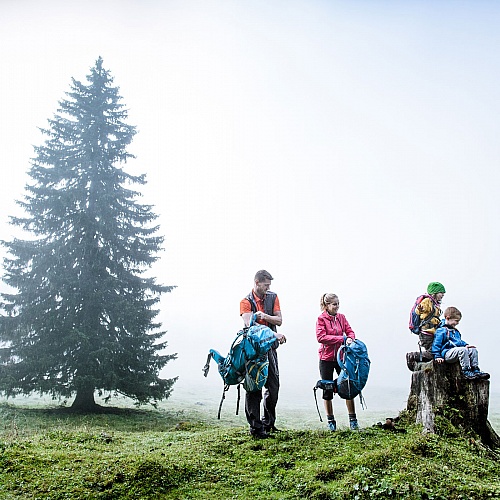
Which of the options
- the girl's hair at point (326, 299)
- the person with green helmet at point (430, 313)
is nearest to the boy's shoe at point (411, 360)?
the person with green helmet at point (430, 313)

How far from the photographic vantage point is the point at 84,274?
14.1m

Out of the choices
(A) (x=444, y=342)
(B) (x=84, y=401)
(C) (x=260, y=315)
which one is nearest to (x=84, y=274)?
(B) (x=84, y=401)

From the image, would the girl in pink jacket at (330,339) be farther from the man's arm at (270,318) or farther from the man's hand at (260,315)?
the man's hand at (260,315)

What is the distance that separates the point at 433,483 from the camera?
3.98 meters

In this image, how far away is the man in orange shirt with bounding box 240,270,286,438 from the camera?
5.93 meters

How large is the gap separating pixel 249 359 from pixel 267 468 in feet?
4.73

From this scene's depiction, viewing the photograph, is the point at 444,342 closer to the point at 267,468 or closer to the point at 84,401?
the point at 267,468

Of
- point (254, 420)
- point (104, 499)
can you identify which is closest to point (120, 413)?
point (254, 420)

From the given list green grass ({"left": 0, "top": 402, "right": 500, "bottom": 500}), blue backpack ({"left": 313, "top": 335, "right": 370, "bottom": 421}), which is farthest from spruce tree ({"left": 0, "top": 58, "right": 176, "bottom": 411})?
blue backpack ({"left": 313, "top": 335, "right": 370, "bottom": 421})

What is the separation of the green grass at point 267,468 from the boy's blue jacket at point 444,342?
1.12 metres

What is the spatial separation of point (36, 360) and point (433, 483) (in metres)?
11.6

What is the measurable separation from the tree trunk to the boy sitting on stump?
10.4m

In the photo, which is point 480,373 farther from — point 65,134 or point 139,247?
point 65,134

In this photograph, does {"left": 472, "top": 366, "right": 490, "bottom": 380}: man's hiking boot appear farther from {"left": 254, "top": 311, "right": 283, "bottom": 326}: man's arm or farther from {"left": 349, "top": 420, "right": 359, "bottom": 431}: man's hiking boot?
{"left": 254, "top": 311, "right": 283, "bottom": 326}: man's arm
